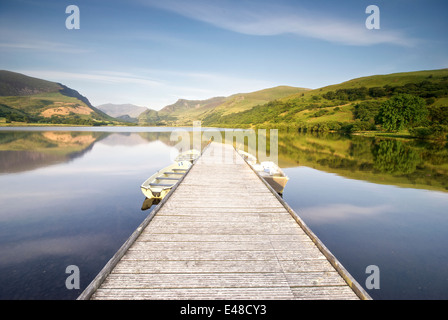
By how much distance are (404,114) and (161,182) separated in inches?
2808

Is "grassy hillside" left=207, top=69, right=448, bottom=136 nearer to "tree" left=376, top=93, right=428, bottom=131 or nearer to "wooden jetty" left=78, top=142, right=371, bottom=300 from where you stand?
"tree" left=376, top=93, right=428, bottom=131

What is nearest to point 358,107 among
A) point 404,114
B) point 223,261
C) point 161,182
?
point 404,114

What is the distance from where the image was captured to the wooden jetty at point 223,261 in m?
3.29

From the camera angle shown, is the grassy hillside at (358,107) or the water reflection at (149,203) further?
the grassy hillside at (358,107)

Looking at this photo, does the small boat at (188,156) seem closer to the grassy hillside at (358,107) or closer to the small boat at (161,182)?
the small boat at (161,182)

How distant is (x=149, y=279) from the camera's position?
3502 mm

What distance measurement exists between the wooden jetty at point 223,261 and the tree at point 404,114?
69.6m

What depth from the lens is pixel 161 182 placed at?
12.9m
